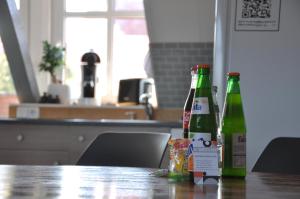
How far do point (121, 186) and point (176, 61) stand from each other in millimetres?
2845

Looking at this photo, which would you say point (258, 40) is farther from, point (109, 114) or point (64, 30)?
point (64, 30)

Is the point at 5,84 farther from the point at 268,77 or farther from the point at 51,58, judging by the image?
the point at 268,77

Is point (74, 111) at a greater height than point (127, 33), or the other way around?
point (127, 33)

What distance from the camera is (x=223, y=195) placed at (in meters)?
0.96

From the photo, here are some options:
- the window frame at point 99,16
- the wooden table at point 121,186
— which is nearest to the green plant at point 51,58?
the window frame at point 99,16

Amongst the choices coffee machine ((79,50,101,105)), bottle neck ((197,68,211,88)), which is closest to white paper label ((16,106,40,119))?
coffee machine ((79,50,101,105))

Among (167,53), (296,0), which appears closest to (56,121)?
(167,53)

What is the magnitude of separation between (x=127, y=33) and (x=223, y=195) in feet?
15.2

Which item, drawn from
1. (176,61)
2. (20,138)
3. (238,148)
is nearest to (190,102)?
(238,148)

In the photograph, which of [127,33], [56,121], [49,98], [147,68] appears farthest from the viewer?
[127,33]

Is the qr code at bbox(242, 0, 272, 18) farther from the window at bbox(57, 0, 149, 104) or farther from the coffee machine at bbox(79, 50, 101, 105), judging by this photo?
the window at bbox(57, 0, 149, 104)

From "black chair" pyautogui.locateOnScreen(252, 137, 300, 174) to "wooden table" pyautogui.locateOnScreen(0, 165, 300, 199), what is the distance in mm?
A: 367

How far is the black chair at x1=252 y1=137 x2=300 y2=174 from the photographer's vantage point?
5.65ft

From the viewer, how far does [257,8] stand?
8.11ft
